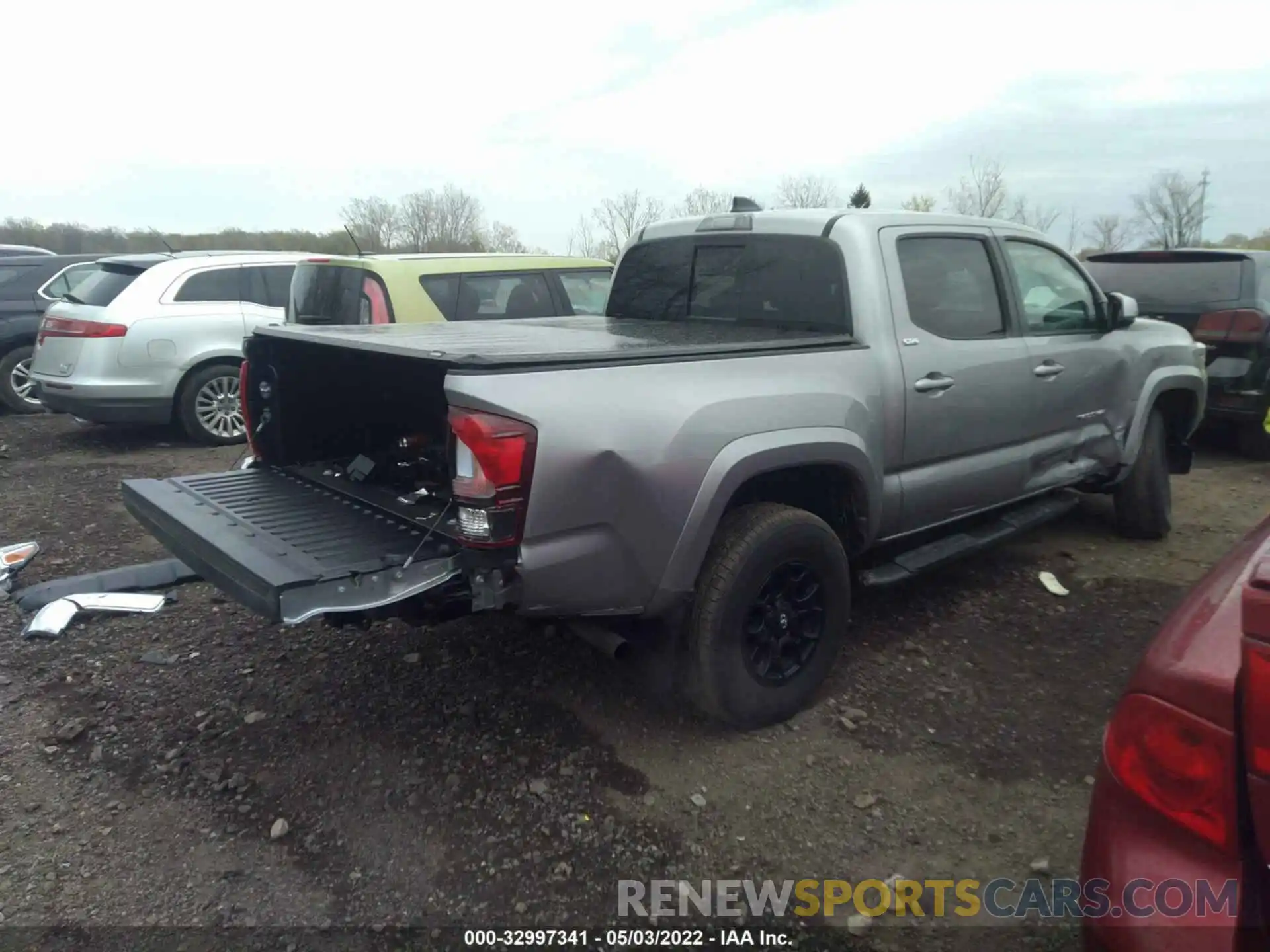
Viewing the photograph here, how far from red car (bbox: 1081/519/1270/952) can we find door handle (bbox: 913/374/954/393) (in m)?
2.03

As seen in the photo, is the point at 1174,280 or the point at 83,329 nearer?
the point at 1174,280

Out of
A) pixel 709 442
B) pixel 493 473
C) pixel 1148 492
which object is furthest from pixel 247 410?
pixel 1148 492

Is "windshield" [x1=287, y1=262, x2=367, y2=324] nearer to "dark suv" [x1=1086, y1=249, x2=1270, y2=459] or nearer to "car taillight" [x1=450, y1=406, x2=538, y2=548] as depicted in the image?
"car taillight" [x1=450, y1=406, x2=538, y2=548]

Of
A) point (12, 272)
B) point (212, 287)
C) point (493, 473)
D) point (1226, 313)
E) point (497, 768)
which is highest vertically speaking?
point (12, 272)

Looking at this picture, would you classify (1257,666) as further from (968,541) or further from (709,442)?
(968,541)

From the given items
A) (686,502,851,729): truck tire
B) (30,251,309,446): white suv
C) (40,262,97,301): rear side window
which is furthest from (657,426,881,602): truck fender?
(40,262,97,301): rear side window

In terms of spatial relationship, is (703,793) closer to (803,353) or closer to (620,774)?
(620,774)

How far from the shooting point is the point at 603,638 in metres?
3.11

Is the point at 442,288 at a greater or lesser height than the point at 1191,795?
greater

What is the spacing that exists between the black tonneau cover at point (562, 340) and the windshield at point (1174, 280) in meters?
5.10

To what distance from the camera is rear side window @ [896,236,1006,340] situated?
156 inches

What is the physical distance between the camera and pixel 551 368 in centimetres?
276

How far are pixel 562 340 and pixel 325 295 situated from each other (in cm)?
406

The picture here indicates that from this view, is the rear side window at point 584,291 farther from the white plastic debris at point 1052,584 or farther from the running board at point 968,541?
the white plastic debris at point 1052,584
